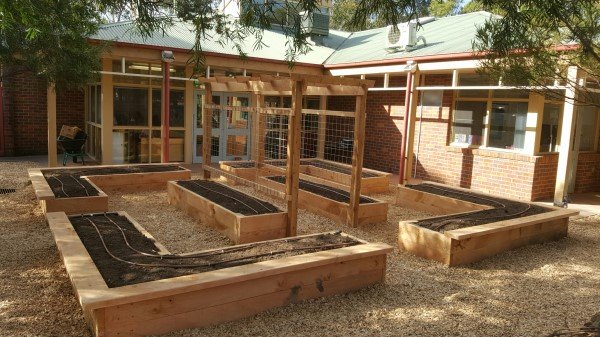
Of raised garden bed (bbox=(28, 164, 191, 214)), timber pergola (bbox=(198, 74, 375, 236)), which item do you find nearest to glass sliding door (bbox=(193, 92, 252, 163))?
raised garden bed (bbox=(28, 164, 191, 214))

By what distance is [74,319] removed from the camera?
3.85 meters

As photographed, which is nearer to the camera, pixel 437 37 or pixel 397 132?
pixel 437 37

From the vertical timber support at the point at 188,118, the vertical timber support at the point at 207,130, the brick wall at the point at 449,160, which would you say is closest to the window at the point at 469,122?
the brick wall at the point at 449,160

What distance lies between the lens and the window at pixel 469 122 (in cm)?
1079

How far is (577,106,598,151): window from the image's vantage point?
1101 centimetres

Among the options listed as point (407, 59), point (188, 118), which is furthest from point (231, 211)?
point (188, 118)

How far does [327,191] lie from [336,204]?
920mm

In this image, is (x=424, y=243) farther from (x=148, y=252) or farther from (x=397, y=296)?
(x=148, y=252)

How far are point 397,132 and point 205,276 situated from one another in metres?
10.1

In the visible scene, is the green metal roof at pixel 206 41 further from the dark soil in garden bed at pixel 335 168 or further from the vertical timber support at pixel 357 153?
the vertical timber support at pixel 357 153

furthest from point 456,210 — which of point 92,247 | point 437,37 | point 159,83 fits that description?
point 159,83

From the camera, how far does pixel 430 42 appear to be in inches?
470

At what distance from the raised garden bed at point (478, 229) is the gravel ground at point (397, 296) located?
0.47 ft

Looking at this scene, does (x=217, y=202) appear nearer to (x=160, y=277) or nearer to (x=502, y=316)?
(x=160, y=277)
